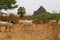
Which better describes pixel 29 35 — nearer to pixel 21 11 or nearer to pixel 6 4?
pixel 6 4

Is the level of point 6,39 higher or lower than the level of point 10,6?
lower

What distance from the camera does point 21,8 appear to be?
63.9 feet

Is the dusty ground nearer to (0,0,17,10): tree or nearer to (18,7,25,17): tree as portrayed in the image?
(0,0,17,10): tree

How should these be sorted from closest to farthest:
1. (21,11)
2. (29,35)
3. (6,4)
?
(29,35) → (6,4) → (21,11)

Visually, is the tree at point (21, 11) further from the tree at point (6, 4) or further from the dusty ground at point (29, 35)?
the dusty ground at point (29, 35)

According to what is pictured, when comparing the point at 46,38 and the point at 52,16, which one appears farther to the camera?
the point at 52,16

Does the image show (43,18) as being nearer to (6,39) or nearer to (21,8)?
(21,8)

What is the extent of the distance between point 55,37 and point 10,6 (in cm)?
1154

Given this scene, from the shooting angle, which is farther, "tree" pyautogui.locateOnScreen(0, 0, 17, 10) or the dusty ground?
"tree" pyautogui.locateOnScreen(0, 0, 17, 10)

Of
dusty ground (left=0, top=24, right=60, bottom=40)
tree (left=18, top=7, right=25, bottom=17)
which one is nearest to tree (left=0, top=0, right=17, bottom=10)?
tree (left=18, top=7, right=25, bottom=17)

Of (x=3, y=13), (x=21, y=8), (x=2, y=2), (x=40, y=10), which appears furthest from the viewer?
(x=40, y=10)

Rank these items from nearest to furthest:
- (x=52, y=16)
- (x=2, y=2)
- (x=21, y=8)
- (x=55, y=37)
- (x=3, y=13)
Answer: (x=55, y=37), (x=52, y=16), (x=2, y=2), (x=3, y=13), (x=21, y=8)

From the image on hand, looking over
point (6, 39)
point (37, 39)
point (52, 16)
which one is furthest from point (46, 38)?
point (52, 16)

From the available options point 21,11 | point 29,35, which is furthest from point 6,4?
point 29,35
